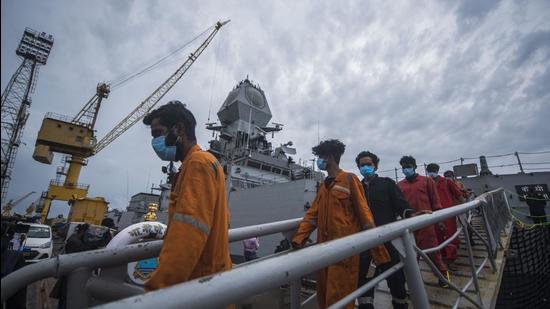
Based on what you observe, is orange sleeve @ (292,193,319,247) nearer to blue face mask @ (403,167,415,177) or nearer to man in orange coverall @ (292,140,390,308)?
man in orange coverall @ (292,140,390,308)

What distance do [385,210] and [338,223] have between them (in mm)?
947

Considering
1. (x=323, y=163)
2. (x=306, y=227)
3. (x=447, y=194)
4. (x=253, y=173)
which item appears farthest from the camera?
(x=253, y=173)

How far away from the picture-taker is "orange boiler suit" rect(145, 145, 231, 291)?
120 cm

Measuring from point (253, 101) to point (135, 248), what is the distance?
3182 cm

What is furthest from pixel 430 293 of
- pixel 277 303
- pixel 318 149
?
pixel 318 149

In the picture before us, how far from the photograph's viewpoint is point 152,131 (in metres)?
1.80

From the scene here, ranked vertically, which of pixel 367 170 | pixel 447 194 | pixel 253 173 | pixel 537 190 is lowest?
pixel 447 194

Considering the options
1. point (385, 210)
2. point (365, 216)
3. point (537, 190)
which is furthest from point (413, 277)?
point (537, 190)

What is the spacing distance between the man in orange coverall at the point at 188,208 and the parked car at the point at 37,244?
956 cm

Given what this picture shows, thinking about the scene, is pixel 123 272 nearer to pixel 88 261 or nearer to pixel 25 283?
pixel 88 261

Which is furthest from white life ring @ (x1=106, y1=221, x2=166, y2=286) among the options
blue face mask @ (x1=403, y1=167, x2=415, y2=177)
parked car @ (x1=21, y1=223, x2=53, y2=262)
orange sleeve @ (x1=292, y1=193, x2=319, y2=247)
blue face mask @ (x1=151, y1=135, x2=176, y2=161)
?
parked car @ (x1=21, y1=223, x2=53, y2=262)

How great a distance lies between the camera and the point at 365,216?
2.36m

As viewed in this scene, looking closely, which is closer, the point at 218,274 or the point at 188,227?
the point at 218,274

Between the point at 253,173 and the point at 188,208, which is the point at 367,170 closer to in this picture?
the point at 188,208
